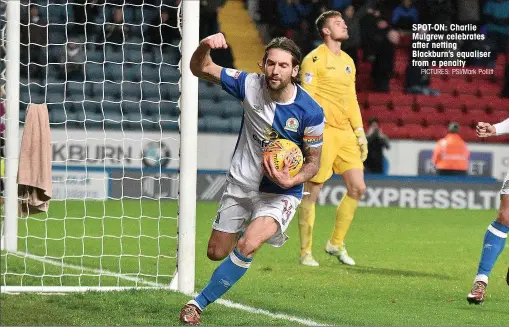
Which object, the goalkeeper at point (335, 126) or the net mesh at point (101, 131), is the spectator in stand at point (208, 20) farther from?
the goalkeeper at point (335, 126)

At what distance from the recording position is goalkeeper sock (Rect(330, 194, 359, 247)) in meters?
10.2

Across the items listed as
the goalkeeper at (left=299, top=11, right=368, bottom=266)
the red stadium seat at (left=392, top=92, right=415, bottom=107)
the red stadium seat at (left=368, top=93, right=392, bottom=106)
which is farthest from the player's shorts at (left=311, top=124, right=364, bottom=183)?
the red stadium seat at (left=392, top=92, right=415, bottom=107)

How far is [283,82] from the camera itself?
638 cm

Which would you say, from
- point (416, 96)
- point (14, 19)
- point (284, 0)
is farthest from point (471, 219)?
point (14, 19)

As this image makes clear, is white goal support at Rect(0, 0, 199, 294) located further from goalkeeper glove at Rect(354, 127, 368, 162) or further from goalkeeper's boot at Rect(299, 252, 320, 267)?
goalkeeper glove at Rect(354, 127, 368, 162)

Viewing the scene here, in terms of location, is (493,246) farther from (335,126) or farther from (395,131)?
(395,131)

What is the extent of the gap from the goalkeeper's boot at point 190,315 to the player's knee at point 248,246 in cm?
43

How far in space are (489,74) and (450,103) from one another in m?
1.03

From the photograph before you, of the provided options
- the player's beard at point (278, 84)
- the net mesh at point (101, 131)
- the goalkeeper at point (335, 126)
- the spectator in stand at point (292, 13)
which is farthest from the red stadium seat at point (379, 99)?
the player's beard at point (278, 84)

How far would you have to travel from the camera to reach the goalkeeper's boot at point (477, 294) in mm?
7406

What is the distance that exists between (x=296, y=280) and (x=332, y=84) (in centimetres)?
207

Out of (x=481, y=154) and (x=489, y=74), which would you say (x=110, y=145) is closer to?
(x=481, y=154)

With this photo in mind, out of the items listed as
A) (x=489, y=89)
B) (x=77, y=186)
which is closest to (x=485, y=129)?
(x=77, y=186)

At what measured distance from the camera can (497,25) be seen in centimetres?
2162
